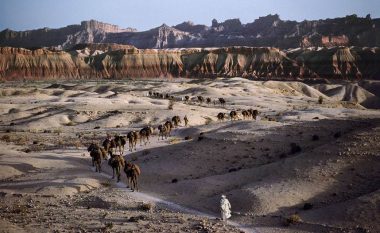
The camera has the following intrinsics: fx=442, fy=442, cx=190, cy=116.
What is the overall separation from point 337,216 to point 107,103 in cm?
6423

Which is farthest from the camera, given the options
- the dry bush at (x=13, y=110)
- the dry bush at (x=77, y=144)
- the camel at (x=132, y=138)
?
the dry bush at (x=13, y=110)

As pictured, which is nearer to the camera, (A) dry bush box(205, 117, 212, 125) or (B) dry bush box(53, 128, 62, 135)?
(B) dry bush box(53, 128, 62, 135)

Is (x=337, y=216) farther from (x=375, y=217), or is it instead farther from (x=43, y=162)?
(x=43, y=162)

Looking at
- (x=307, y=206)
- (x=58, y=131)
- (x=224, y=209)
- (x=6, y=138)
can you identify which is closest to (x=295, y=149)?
(x=307, y=206)

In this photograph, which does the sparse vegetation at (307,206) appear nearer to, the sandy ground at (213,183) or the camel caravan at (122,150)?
the sandy ground at (213,183)

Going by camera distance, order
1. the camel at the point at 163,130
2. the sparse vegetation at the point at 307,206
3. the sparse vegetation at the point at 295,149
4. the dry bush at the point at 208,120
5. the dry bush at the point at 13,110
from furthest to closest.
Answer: the dry bush at the point at 13,110, the dry bush at the point at 208,120, the camel at the point at 163,130, the sparse vegetation at the point at 295,149, the sparse vegetation at the point at 307,206

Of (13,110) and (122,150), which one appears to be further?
(13,110)

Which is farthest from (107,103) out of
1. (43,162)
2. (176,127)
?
(43,162)

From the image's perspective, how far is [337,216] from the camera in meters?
22.5

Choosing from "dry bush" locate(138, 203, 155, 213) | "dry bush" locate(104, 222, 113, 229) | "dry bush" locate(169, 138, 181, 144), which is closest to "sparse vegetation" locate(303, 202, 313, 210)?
"dry bush" locate(138, 203, 155, 213)

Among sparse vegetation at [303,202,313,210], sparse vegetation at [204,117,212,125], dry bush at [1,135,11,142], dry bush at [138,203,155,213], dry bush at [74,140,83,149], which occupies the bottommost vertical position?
dry bush at [1,135,11,142]

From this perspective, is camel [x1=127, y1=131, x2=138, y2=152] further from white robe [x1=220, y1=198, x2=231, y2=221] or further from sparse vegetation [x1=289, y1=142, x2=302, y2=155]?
white robe [x1=220, y1=198, x2=231, y2=221]

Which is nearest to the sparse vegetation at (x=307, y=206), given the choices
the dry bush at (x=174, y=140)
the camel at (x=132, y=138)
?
the dry bush at (x=174, y=140)

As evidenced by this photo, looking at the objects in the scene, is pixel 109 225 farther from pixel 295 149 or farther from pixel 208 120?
pixel 208 120
